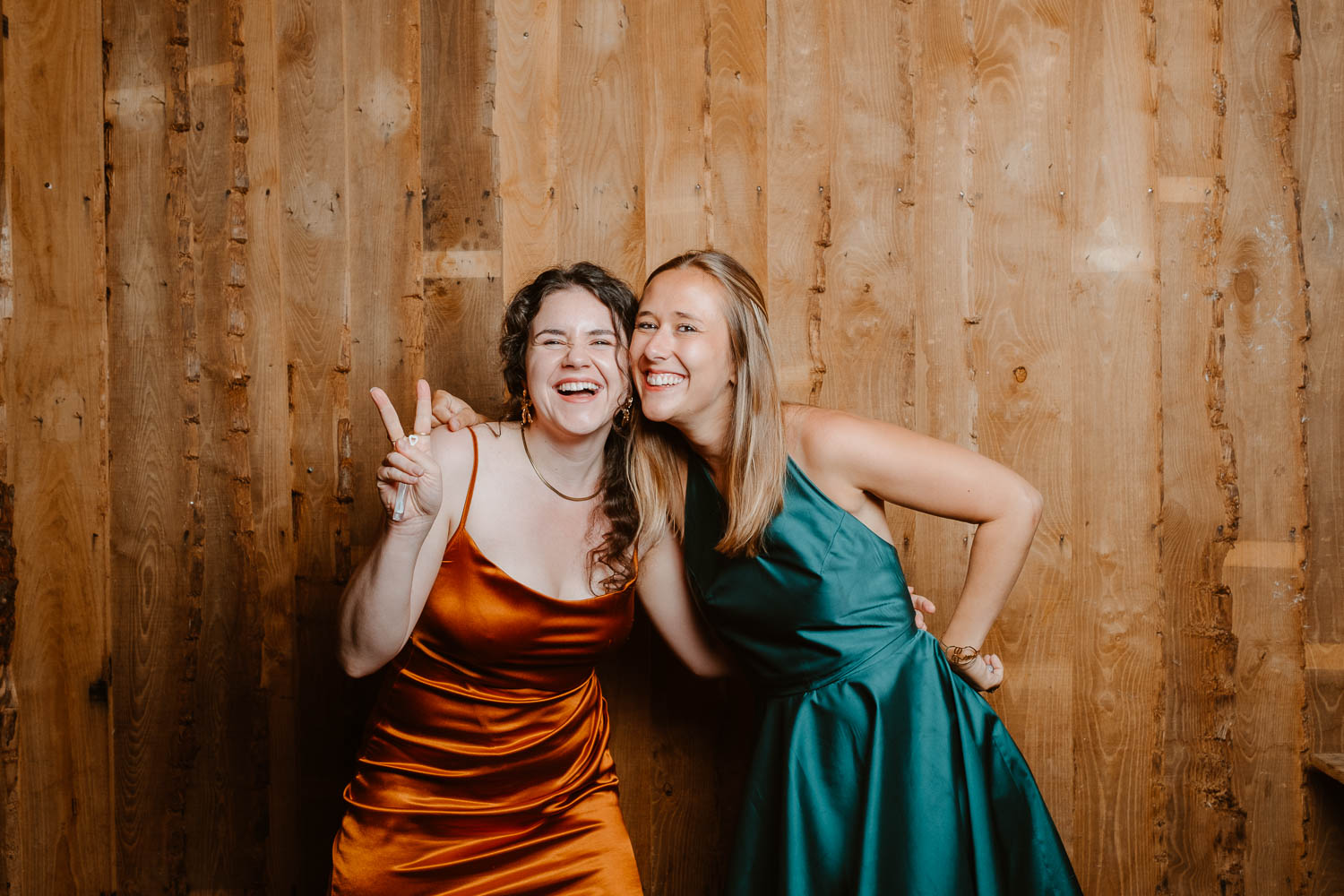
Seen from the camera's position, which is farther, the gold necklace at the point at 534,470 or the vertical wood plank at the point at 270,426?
the vertical wood plank at the point at 270,426

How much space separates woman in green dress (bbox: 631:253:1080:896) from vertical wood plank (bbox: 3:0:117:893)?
1.61 metres

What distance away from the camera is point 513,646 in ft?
4.81

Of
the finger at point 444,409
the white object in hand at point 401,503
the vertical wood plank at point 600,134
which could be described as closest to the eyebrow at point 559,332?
the finger at point 444,409

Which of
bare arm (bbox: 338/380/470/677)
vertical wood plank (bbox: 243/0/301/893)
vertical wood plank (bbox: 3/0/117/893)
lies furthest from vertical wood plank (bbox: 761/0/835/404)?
vertical wood plank (bbox: 3/0/117/893)

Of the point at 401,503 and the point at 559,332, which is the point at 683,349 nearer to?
the point at 559,332

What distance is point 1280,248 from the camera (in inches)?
76.3

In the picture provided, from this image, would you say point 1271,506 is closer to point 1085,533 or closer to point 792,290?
point 1085,533

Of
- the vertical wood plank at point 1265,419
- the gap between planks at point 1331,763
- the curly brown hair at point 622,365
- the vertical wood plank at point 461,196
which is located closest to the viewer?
the curly brown hair at point 622,365

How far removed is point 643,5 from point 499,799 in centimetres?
183

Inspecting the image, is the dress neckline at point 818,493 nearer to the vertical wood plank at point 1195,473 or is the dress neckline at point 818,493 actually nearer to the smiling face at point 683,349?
the smiling face at point 683,349

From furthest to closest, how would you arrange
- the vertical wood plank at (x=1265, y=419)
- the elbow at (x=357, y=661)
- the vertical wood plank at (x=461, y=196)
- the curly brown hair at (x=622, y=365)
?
the vertical wood plank at (x=461, y=196) < the vertical wood plank at (x=1265, y=419) < the curly brown hair at (x=622, y=365) < the elbow at (x=357, y=661)

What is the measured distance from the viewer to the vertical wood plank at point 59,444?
213 centimetres

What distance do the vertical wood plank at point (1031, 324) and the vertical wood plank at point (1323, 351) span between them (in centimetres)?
54

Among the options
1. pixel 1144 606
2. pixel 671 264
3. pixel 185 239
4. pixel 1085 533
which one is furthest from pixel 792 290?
pixel 185 239
